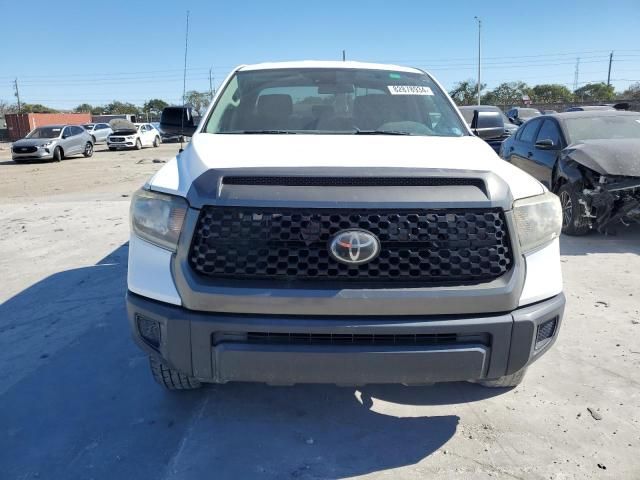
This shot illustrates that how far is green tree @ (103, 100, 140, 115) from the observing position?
88750 millimetres

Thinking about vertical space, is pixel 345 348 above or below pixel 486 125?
below

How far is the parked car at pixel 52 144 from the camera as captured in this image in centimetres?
2122

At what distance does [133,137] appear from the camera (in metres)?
29.5

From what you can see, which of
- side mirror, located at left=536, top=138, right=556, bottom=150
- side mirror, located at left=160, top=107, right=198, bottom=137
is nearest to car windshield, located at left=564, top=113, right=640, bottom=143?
side mirror, located at left=536, top=138, right=556, bottom=150

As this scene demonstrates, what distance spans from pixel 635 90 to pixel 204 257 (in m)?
64.0

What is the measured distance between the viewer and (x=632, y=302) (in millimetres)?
4484

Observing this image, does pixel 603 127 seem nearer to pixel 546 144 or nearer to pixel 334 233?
pixel 546 144

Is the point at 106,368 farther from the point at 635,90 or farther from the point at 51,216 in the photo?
the point at 635,90

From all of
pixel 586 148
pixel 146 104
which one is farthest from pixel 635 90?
pixel 146 104

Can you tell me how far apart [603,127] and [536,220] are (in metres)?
6.23

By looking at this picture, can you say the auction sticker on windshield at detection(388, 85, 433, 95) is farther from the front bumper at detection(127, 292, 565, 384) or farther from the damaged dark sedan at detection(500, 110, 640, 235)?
the damaged dark sedan at detection(500, 110, 640, 235)

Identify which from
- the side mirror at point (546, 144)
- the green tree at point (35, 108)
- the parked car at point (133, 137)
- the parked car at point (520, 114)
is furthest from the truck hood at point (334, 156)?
the green tree at point (35, 108)

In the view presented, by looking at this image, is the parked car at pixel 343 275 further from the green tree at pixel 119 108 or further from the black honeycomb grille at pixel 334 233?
the green tree at pixel 119 108

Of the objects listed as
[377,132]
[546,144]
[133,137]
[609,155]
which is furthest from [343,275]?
[133,137]
